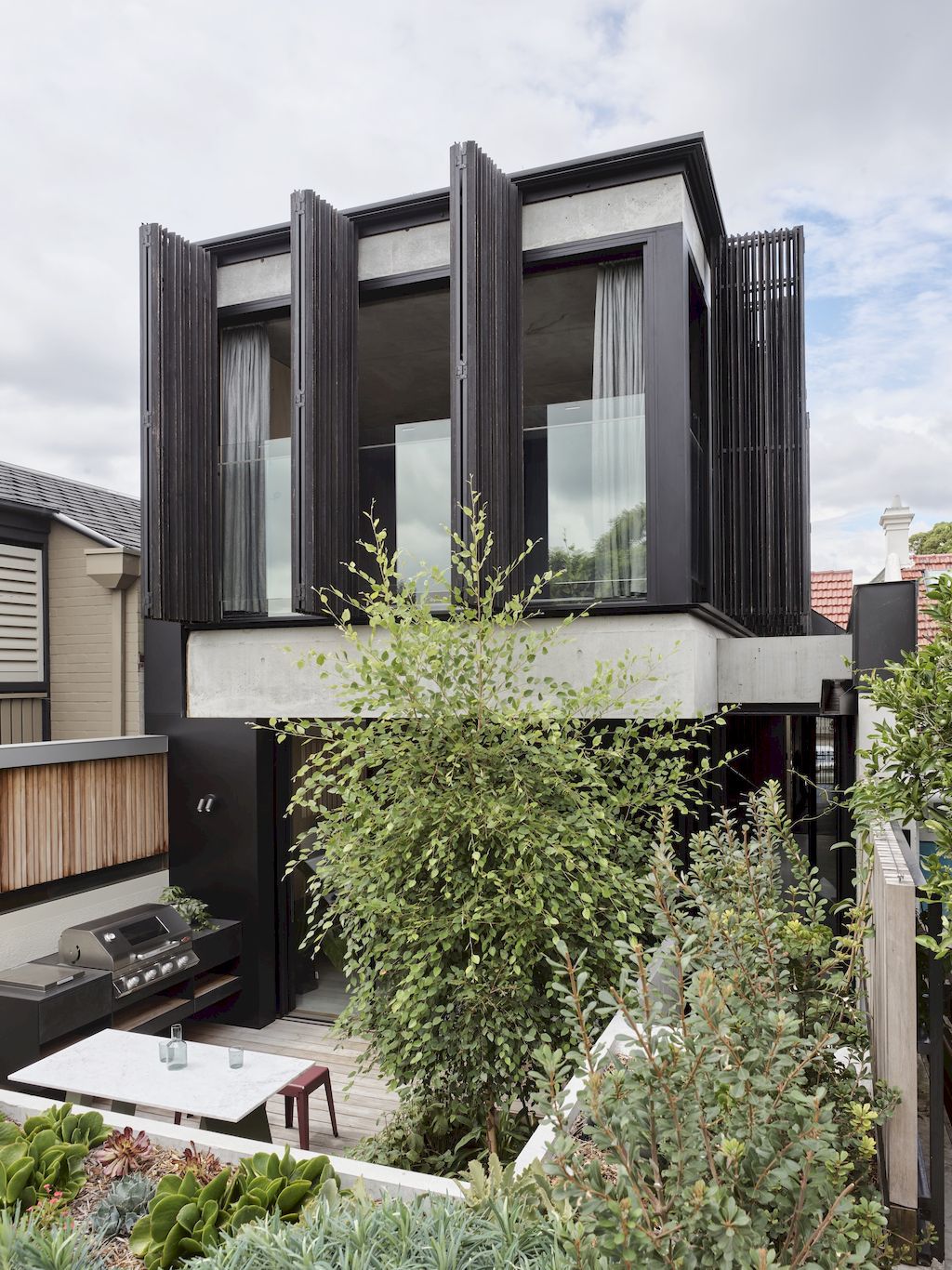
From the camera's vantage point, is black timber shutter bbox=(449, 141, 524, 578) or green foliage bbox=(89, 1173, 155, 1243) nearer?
green foliage bbox=(89, 1173, 155, 1243)

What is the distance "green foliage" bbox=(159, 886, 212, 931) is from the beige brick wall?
152 centimetres

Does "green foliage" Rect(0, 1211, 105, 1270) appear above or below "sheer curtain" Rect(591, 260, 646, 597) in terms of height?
below

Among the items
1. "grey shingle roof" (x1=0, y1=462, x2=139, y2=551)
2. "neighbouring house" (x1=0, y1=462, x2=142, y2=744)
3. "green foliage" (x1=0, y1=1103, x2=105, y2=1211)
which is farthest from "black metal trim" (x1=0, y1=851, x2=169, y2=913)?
"green foliage" (x1=0, y1=1103, x2=105, y2=1211)

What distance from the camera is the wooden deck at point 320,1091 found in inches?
210

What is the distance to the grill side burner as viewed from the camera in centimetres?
583

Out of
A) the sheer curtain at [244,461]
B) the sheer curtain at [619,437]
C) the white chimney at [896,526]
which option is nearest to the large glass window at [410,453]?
the sheer curtain at [244,461]

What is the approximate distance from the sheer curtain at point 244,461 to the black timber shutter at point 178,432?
12 centimetres

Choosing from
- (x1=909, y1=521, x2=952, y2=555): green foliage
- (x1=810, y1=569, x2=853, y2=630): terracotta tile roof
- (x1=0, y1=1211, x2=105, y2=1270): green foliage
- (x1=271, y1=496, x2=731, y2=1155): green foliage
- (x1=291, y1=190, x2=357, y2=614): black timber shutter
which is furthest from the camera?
(x1=909, y1=521, x2=952, y2=555): green foliage

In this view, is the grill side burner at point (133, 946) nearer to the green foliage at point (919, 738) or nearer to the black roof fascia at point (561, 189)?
the green foliage at point (919, 738)

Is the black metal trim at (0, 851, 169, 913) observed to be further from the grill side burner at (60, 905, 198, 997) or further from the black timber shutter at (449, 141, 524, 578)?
the black timber shutter at (449, 141, 524, 578)

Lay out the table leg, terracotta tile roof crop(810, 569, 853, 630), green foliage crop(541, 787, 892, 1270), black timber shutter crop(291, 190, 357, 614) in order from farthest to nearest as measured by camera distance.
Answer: terracotta tile roof crop(810, 569, 853, 630), black timber shutter crop(291, 190, 357, 614), the table leg, green foliage crop(541, 787, 892, 1270)

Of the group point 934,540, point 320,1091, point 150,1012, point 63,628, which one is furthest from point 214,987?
point 934,540

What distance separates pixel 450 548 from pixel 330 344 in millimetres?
1738

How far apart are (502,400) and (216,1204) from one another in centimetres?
465
